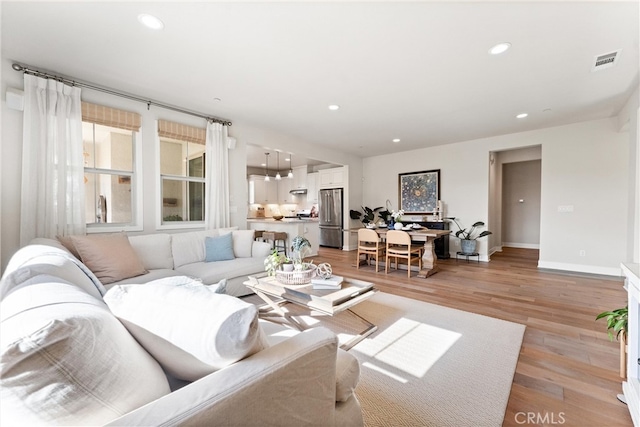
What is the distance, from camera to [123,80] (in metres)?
2.91

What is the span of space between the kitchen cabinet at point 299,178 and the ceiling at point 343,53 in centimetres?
441

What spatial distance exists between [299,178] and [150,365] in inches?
315

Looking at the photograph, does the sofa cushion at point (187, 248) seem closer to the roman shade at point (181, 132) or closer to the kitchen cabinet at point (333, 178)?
the roman shade at point (181, 132)

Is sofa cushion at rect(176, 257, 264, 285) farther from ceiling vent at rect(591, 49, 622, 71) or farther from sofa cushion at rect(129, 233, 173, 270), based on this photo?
ceiling vent at rect(591, 49, 622, 71)

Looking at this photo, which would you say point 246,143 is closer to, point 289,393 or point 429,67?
point 429,67

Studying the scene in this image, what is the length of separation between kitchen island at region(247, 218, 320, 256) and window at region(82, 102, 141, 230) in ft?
7.66

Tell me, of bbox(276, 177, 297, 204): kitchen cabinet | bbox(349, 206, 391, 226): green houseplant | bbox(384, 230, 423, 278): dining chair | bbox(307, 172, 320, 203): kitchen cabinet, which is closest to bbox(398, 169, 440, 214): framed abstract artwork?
bbox(349, 206, 391, 226): green houseplant

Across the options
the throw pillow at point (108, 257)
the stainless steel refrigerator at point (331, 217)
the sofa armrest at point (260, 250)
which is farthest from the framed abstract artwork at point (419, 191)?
the throw pillow at point (108, 257)

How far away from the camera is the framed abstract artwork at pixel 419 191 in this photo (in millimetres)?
6203

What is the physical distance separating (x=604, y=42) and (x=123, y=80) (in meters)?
4.77

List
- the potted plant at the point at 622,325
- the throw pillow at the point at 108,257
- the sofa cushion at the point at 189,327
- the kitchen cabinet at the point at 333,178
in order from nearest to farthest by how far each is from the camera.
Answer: the sofa cushion at the point at 189,327, the potted plant at the point at 622,325, the throw pillow at the point at 108,257, the kitchen cabinet at the point at 333,178

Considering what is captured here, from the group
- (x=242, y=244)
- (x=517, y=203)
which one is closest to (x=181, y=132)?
(x=242, y=244)

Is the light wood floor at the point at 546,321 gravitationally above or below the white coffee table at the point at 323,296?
below

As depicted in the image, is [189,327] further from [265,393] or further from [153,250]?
[153,250]
